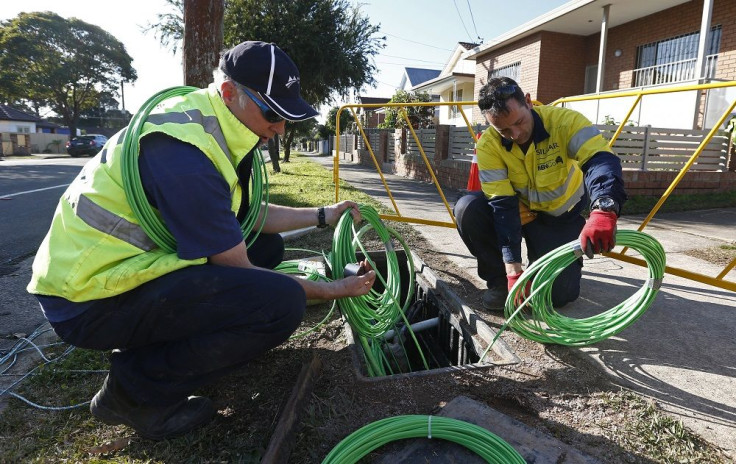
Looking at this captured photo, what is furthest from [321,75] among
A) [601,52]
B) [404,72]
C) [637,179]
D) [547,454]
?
[404,72]

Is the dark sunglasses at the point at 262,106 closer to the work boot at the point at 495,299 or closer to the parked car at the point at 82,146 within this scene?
the work boot at the point at 495,299

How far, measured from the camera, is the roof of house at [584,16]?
1205 centimetres

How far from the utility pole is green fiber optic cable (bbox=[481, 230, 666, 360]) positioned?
4.29 m

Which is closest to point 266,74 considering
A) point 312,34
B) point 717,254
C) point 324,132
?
point 717,254

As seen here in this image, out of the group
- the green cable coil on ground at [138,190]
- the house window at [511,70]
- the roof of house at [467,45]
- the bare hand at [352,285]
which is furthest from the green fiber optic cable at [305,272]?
the roof of house at [467,45]

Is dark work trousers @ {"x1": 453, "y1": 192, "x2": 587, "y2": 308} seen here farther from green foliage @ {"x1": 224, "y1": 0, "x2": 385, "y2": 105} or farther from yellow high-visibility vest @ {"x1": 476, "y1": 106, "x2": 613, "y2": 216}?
green foliage @ {"x1": 224, "y1": 0, "x2": 385, "y2": 105}

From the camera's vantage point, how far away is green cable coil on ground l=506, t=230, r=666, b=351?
7.53 ft

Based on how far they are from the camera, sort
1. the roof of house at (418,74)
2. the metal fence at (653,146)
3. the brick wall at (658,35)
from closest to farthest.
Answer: the metal fence at (653,146)
the brick wall at (658,35)
the roof of house at (418,74)

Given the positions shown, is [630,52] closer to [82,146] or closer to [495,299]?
[495,299]

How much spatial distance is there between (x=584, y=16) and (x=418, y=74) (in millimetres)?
25033

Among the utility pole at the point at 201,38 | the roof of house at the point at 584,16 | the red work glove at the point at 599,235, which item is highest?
the roof of house at the point at 584,16

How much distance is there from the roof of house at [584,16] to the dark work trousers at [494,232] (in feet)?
38.2

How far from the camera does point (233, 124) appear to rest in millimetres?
1797

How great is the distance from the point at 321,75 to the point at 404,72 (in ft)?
87.0
